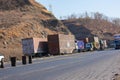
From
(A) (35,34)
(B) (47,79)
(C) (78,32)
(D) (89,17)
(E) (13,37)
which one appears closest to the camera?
(B) (47,79)

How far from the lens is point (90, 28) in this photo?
17475cm

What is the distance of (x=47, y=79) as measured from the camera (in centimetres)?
1923

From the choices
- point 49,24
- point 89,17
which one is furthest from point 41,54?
point 89,17

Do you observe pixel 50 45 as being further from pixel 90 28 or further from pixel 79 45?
pixel 90 28

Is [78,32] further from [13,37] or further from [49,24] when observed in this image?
[13,37]

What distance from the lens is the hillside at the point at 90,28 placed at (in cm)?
15695

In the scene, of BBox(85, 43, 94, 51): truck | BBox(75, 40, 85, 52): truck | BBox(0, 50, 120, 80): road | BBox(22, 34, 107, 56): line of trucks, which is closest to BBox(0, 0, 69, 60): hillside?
BBox(22, 34, 107, 56): line of trucks

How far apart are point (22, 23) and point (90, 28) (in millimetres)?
83018

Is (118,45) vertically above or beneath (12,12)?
beneath

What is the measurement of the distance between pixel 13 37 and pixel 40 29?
41.2 ft

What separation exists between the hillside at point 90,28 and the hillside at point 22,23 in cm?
3790

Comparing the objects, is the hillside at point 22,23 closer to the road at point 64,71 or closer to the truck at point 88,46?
the truck at point 88,46

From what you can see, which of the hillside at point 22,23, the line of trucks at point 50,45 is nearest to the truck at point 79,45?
the line of trucks at point 50,45

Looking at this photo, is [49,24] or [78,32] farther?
[78,32]
